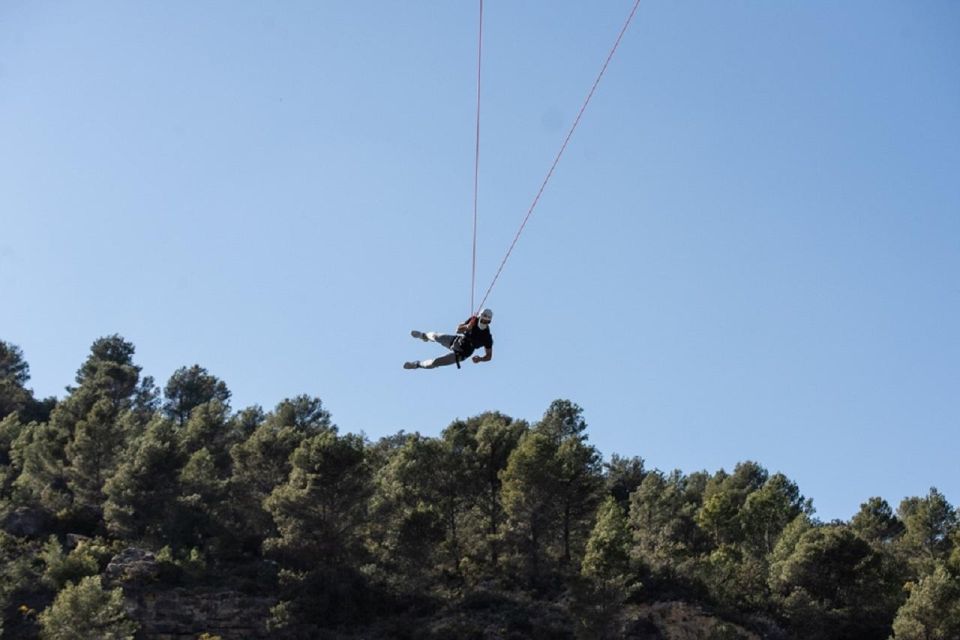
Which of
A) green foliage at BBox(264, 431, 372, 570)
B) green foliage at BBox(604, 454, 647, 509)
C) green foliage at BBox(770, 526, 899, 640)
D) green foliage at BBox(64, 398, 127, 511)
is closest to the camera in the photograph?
green foliage at BBox(770, 526, 899, 640)

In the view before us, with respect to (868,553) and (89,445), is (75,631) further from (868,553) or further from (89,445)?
(868,553)

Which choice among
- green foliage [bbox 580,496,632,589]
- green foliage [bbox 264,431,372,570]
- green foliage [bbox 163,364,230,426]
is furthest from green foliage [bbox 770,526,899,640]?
green foliage [bbox 163,364,230,426]

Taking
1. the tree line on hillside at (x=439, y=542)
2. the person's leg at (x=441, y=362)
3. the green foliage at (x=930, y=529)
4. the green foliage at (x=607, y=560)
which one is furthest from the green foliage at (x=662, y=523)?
the person's leg at (x=441, y=362)

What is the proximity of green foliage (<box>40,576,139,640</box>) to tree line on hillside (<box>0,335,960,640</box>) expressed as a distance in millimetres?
90

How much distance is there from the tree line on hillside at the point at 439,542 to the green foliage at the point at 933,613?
0.08 metres

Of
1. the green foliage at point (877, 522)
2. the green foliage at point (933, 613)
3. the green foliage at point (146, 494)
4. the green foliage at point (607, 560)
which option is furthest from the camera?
the green foliage at point (877, 522)

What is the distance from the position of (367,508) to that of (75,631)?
17.7 meters

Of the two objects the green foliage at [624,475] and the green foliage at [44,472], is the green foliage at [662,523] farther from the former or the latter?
the green foliage at [44,472]

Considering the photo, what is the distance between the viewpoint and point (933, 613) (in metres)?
45.7

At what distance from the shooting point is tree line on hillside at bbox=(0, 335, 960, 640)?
157 ft

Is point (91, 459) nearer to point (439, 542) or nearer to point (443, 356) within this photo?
point (439, 542)

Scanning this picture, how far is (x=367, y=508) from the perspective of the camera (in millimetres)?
55219

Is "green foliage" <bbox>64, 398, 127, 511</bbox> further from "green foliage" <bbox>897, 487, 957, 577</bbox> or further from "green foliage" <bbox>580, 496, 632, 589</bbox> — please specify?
"green foliage" <bbox>897, 487, 957, 577</bbox>

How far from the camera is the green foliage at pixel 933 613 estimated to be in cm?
4531
